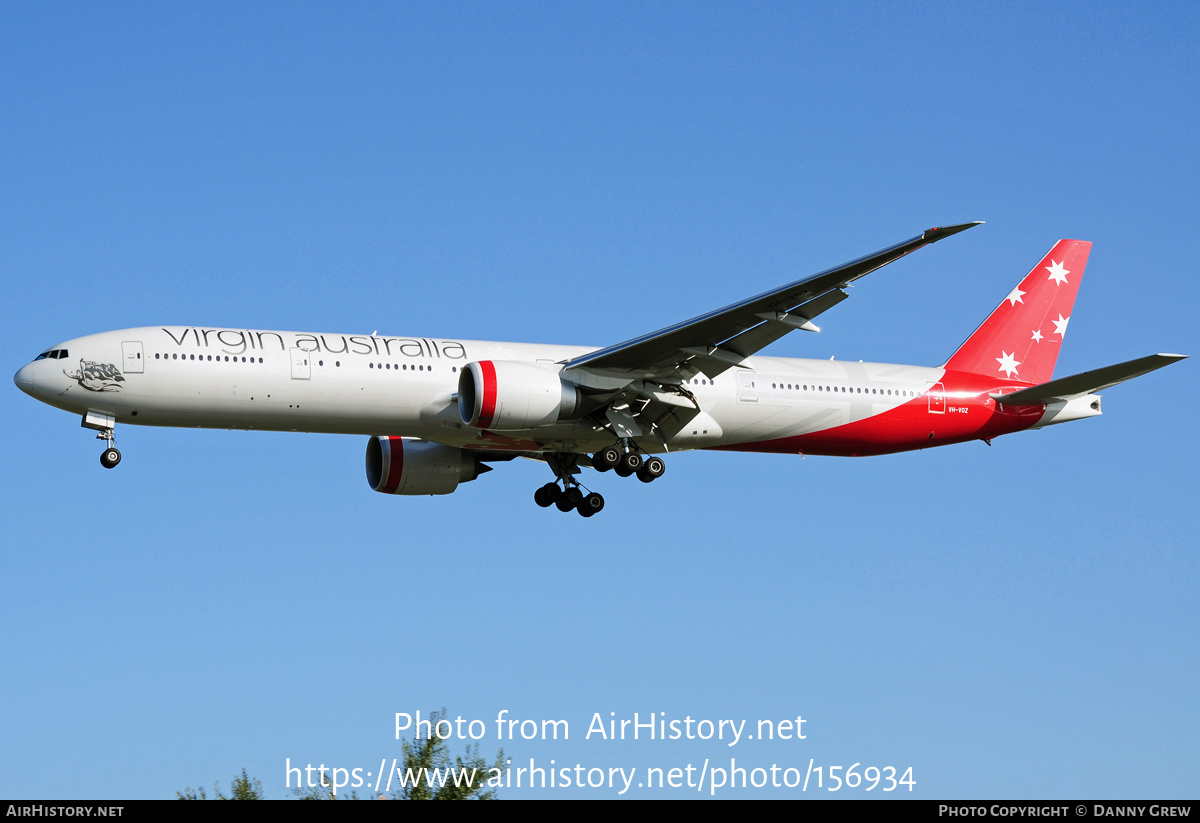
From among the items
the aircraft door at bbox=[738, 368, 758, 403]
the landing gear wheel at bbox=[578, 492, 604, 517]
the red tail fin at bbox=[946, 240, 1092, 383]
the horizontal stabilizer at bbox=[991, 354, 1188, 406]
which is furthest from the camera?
the red tail fin at bbox=[946, 240, 1092, 383]

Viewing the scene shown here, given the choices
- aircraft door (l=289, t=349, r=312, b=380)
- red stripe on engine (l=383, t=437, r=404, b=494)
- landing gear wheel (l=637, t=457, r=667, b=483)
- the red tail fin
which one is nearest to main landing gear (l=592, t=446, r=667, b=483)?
landing gear wheel (l=637, t=457, r=667, b=483)

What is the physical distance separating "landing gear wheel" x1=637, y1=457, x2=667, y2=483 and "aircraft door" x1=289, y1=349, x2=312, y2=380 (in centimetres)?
845

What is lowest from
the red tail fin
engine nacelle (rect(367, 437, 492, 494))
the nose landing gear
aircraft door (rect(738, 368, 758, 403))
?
the nose landing gear

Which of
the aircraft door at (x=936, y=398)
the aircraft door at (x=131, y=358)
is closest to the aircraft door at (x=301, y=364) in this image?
the aircraft door at (x=131, y=358)

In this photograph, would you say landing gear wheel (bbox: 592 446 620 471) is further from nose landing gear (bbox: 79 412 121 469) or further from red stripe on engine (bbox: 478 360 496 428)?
nose landing gear (bbox: 79 412 121 469)

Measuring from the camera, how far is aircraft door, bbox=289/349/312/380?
31.7 meters

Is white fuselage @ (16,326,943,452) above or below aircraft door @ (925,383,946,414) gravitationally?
below

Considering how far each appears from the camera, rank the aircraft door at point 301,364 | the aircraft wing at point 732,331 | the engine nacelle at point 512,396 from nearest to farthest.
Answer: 1. the aircraft wing at point 732,331
2. the engine nacelle at point 512,396
3. the aircraft door at point 301,364

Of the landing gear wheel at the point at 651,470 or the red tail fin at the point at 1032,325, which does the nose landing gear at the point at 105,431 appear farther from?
the red tail fin at the point at 1032,325

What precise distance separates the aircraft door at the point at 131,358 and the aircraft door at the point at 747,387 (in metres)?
14.2

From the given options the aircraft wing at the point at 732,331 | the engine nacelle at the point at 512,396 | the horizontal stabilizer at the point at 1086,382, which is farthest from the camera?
the horizontal stabilizer at the point at 1086,382

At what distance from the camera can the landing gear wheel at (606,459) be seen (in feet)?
113
